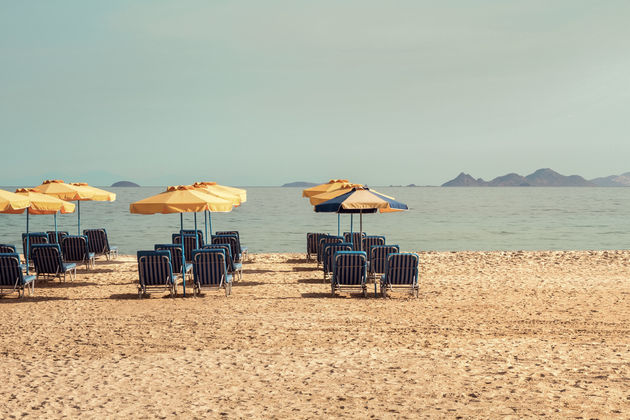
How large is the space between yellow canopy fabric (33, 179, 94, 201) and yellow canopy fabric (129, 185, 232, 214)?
4.99m

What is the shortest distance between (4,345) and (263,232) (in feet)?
103

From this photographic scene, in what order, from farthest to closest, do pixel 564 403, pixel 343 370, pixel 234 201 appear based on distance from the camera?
pixel 234 201 → pixel 343 370 → pixel 564 403

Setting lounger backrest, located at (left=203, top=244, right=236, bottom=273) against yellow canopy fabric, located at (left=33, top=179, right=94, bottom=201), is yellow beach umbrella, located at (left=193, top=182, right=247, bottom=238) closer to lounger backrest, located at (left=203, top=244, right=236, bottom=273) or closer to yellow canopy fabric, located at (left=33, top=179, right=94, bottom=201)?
lounger backrest, located at (left=203, top=244, right=236, bottom=273)

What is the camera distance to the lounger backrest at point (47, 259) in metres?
11.5

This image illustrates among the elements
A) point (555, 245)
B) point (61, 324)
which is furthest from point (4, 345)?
point (555, 245)

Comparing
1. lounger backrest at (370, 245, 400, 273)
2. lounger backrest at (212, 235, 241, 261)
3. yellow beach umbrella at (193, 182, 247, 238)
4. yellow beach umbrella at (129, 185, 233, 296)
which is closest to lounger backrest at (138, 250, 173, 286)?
yellow beach umbrella at (129, 185, 233, 296)

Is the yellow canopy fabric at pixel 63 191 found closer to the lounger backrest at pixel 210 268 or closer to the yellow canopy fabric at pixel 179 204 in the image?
the yellow canopy fabric at pixel 179 204

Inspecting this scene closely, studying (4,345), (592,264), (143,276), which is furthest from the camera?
(592,264)

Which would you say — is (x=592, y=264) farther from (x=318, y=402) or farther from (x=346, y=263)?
(x=318, y=402)

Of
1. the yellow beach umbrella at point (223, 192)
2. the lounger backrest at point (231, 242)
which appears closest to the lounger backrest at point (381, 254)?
the yellow beach umbrella at point (223, 192)

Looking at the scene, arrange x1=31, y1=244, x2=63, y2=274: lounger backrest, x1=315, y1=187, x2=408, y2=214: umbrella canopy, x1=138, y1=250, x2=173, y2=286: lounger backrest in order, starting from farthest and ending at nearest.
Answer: x1=31, y1=244, x2=63, y2=274: lounger backrest, x1=315, y1=187, x2=408, y2=214: umbrella canopy, x1=138, y1=250, x2=173, y2=286: lounger backrest

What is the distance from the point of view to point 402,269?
1002cm

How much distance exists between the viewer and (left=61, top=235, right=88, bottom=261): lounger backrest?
13.8 metres

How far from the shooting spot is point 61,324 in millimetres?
8078
